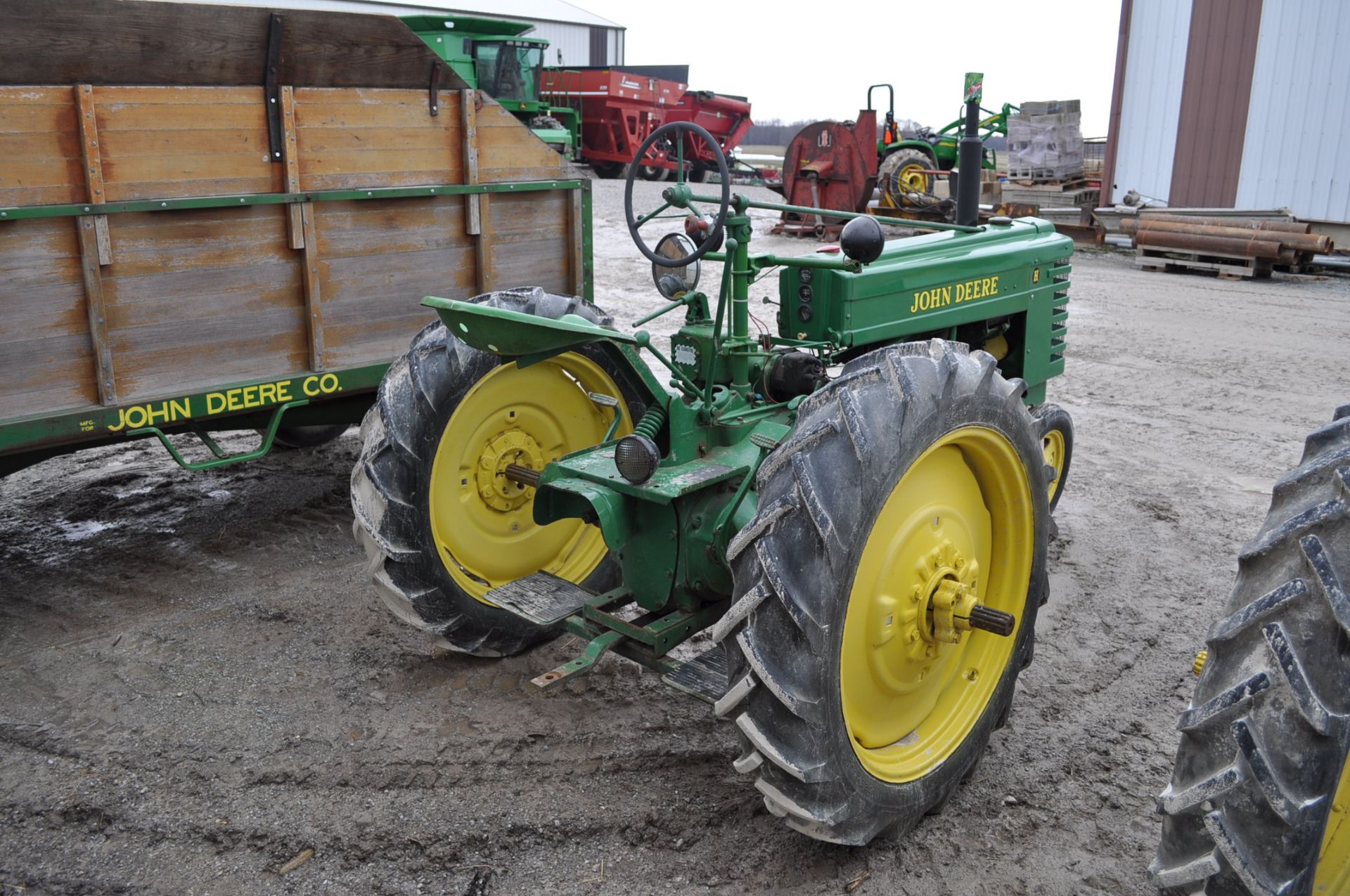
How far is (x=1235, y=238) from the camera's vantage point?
42.1 feet

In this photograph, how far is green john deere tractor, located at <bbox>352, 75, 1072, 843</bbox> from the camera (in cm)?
256

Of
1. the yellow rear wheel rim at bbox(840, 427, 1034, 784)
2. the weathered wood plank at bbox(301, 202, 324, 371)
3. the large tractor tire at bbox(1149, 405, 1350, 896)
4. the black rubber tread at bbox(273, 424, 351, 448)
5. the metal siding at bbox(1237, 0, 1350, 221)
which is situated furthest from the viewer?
the metal siding at bbox(1237, 0, 1350, 221)

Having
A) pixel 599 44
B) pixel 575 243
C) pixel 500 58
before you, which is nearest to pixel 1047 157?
pixel 500 58

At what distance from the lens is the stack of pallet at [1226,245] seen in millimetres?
12641

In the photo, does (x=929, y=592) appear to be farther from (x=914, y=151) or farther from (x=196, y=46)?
(x=914, y=151)

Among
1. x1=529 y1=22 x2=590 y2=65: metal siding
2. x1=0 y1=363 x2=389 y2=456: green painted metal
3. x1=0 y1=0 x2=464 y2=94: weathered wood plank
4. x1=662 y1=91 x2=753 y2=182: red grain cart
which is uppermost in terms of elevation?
x1=529 y1=22 x2=590 y2=65: metal siding

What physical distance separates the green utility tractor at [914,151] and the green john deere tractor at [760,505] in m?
11.7

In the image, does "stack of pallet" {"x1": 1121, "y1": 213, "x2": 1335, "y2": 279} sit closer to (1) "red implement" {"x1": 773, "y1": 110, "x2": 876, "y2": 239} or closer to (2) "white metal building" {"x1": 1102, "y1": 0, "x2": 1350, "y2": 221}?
(2) "white metal building" {"x1": 1102, "y1": 0, "x2": 1350, "y2": 221}

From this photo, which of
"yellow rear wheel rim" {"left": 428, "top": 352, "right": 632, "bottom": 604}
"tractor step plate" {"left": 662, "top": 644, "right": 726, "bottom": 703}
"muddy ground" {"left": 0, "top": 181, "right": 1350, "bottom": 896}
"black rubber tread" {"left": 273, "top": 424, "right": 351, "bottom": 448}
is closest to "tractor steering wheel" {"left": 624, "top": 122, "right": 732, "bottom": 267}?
"yellow rear wheel rim" {"left": 428, "top": 352, "right": 632, "bottom": 604}

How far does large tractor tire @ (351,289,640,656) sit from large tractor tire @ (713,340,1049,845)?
51.9 inches

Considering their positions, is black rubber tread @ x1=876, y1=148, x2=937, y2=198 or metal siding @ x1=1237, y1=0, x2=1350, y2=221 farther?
black rubber tread @ x1=876, y1=148, x2=937, y2=198

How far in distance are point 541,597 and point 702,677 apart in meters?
0.66

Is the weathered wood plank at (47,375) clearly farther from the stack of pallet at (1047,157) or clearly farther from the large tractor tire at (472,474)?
the stack of pallet at (1047,157)

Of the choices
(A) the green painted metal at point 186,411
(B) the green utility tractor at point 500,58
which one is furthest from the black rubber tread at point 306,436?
(B) the green utility tractor at point 500,58
